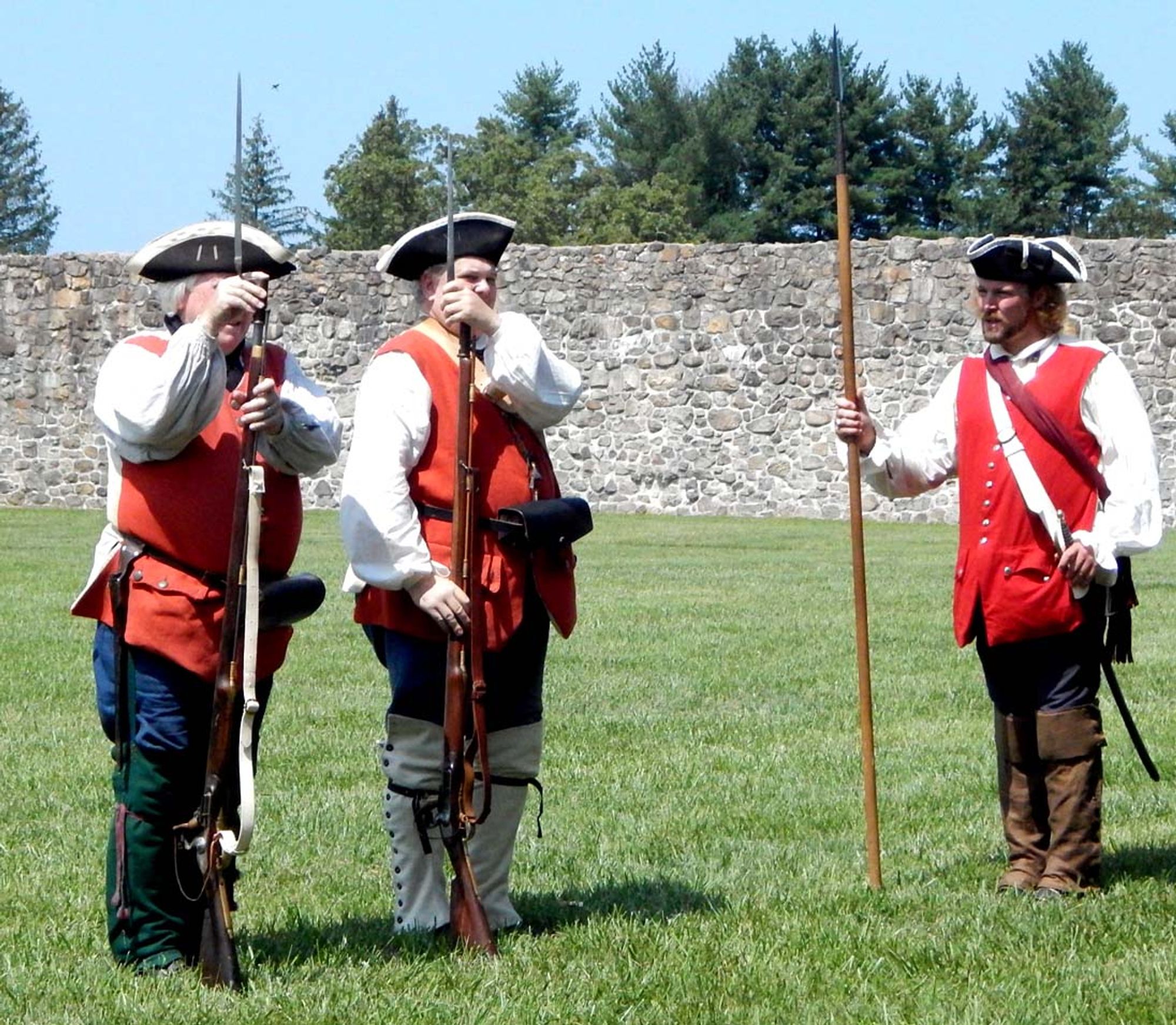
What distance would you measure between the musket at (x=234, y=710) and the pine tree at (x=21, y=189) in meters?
84.2

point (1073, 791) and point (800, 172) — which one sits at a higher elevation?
point (800, 172)

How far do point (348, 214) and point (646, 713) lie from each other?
144ft

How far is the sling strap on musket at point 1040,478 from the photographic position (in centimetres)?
515

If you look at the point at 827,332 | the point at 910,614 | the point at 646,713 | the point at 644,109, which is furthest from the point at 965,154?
the point at 646,713

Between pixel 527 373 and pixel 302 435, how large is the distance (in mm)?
508

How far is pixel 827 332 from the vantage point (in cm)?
2148

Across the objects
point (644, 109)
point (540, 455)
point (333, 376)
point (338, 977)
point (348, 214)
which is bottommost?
point (338, 977)

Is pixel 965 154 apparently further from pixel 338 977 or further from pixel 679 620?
pixel 338 977

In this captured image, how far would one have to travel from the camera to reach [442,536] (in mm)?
4672

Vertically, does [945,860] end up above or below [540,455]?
below

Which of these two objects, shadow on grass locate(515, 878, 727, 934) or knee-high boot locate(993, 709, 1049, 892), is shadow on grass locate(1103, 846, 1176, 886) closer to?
knee-high boot locate(993, 709, 1049, 892)

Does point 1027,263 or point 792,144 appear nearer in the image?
point 1027,263

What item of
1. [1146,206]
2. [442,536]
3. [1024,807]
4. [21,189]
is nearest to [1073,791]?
[1024,807]

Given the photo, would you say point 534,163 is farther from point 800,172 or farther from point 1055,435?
point 1055,435
